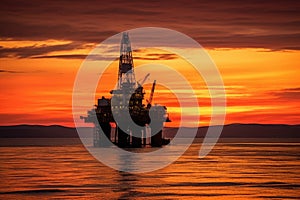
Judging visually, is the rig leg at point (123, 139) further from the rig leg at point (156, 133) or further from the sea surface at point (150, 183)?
the sea surface at point (150, 183)

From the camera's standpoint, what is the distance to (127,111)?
474 feet

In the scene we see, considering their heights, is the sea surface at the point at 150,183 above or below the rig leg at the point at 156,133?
below

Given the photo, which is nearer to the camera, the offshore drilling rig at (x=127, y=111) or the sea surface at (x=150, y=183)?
the sea surface at (x=150, y=183)

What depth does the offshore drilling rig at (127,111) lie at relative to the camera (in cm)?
14512

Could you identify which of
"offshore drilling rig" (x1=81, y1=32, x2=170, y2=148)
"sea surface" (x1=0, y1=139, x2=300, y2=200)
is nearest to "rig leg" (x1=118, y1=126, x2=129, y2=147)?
"offshore drilling rig" (x1=81, y1=32, x2=170, y2=148)

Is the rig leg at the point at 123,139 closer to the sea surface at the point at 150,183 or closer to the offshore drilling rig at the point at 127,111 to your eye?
the offshore drilling rig at the point at 127,111

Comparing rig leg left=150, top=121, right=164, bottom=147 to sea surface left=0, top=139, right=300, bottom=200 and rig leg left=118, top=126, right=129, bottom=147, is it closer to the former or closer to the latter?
rig leg left=118, top=126, right=129, bottom=147

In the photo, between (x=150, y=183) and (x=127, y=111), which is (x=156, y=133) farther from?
(x=150, y=183)

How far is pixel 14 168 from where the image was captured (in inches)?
3617

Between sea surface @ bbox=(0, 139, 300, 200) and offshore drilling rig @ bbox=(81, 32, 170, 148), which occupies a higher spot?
offshore drilling rig @ bbox=(81, 32, 170, 148)

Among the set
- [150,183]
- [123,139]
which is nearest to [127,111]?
[123,139]

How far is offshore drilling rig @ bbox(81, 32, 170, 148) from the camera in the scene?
145 m

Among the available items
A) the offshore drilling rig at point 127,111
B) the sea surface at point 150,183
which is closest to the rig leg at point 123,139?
the offshore drilling rig at point 127,111

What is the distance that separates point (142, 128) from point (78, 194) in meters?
93.1
